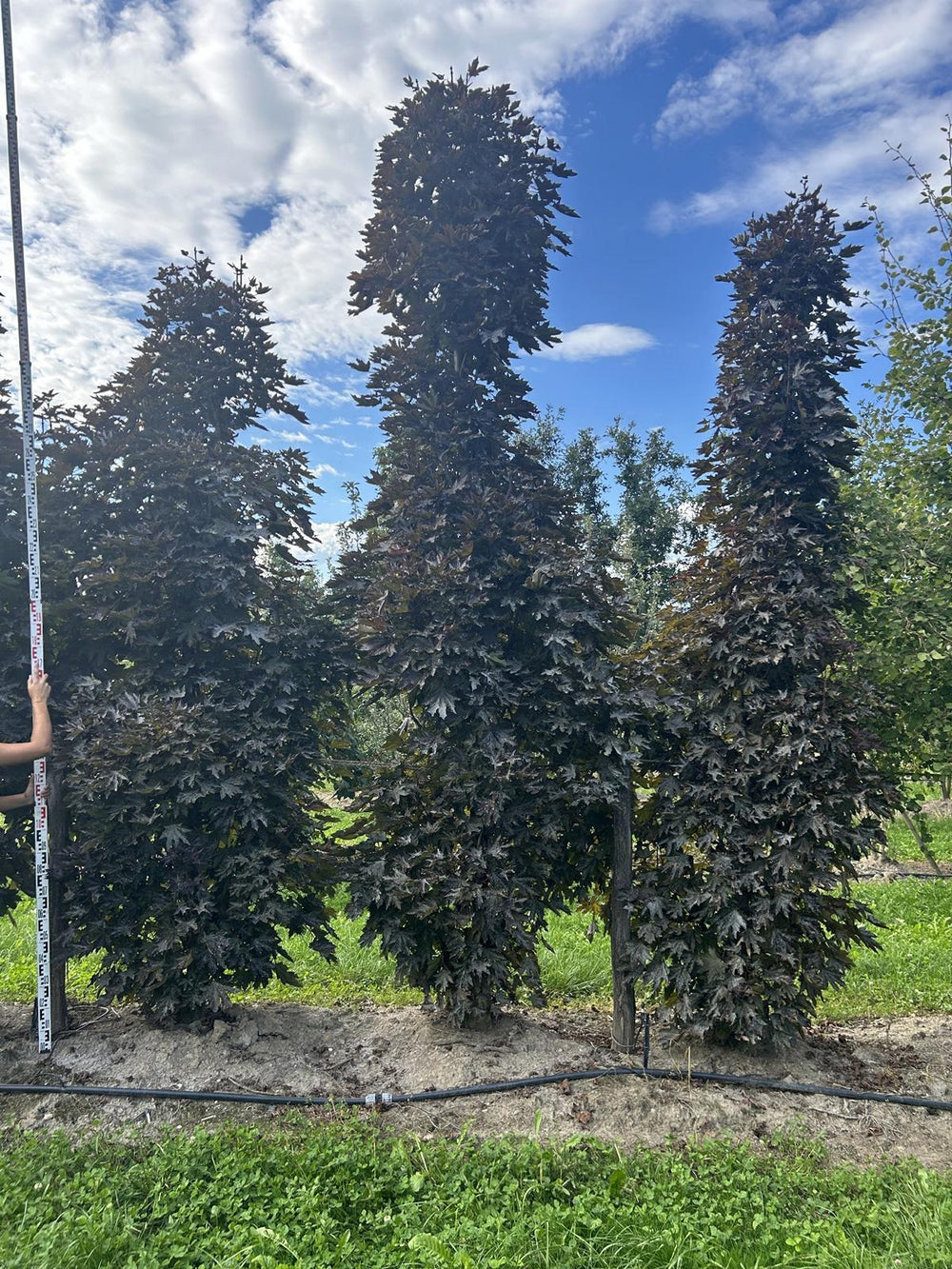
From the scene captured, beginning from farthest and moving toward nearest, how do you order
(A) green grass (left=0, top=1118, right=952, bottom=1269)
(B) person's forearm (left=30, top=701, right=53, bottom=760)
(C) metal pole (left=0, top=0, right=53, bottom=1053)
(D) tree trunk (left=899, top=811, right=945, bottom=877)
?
(D) tree trunk (left=899, top=811, right=945, bottom=877) → (C) metal pole (left=0, top=0, right=53, bottom=1053) → (B) person's forearm (left=30, top=701, right=53, bottom=760) → (A) green grass (left=0, top=1118, right=952, bottom=1269)

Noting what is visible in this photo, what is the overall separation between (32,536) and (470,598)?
2.68m

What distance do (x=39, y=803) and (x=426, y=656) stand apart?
99.9 inches

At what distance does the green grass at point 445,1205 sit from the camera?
9.51ft

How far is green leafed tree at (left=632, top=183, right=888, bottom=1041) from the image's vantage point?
181 inches

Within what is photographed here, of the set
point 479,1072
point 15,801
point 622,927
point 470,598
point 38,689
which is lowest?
point 479,1072

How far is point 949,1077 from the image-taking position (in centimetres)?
480

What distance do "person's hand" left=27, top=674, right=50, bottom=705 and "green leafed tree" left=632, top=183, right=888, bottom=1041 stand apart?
12.6 feet

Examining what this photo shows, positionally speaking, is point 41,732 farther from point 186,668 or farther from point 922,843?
point 922,843

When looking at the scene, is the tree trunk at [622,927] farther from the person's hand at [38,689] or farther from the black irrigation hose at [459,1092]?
the person's hand at [38,689]

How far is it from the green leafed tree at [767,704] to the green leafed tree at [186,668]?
2.39 meters

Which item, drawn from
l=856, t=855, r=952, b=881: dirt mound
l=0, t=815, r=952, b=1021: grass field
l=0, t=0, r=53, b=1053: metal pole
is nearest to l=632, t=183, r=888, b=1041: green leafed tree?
l=0, t=815, r=952, b=1021: grass field

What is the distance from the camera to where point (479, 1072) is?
15.0ft

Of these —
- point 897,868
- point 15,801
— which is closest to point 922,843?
point 897,868

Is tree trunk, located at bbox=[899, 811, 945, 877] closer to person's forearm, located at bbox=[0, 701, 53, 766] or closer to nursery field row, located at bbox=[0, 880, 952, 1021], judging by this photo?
nursery field row, located at bbox=[0, 880, 952, 1021]
